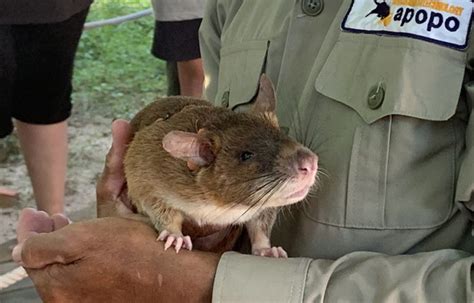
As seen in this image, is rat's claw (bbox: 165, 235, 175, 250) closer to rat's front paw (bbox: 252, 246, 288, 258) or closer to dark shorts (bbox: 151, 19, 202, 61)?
rat's front paw (bbox: 252, 246, 288, 258)

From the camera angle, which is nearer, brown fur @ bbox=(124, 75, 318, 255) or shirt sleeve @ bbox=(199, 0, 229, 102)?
brown fur @ bbox=(124, 75, 318, 255)

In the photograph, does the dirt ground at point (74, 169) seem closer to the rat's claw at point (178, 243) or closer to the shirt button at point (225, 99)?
the shirt button at point (225, 99)

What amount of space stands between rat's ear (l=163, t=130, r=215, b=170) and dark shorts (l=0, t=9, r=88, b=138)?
66.5 inches

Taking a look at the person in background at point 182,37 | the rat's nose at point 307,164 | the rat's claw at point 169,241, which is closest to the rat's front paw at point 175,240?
the rat's claw at point 169,241

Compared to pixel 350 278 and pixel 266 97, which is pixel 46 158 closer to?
pixel 266 97

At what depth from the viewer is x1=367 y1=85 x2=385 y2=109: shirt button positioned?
1.51 metres

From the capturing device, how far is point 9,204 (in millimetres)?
4082

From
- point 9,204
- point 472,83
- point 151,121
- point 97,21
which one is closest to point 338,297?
point 472,83

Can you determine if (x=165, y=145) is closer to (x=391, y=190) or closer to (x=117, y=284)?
(x=117, y=284)

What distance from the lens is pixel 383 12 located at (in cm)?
155

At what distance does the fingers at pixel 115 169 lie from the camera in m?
1.87

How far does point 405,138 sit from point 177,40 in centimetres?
254

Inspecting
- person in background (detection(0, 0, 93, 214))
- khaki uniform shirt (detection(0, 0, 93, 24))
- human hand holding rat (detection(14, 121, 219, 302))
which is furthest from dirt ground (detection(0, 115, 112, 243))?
human hand holding rat (detection(14, 121, 219, 302))

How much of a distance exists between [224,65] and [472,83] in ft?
1.87
